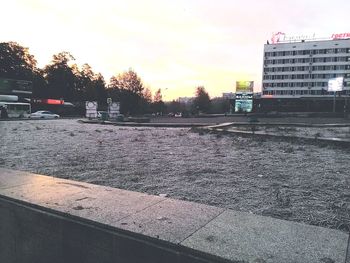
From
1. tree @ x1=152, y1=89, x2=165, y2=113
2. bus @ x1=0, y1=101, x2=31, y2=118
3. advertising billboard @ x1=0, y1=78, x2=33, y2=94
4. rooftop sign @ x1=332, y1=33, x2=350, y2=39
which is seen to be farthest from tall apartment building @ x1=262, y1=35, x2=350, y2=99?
bus @ x1=0, y1=101, x2=31, y2=118

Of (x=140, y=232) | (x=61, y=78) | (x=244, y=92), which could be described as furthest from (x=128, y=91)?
(x=140, y=232)

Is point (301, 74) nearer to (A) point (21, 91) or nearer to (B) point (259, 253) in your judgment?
(A) point (21, 91)

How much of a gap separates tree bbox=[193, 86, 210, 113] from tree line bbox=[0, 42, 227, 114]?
52.7ft

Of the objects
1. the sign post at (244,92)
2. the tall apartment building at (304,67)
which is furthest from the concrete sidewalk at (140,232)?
the tall apartment building at (304,67)

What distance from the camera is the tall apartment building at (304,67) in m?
114

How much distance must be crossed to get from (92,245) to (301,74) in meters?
127

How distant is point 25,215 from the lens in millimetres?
3641

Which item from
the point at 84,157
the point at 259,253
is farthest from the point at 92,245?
the point at 84,157

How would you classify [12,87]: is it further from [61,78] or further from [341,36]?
[341,36]

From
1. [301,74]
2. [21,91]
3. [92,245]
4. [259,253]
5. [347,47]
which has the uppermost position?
[347,47]

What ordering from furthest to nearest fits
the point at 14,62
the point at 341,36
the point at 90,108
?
the point at 341,36 < the point at 14,62 < the point at 90,108

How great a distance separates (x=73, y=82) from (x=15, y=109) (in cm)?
4585

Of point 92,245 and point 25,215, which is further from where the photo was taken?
point 25,215

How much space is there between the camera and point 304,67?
389 ft
